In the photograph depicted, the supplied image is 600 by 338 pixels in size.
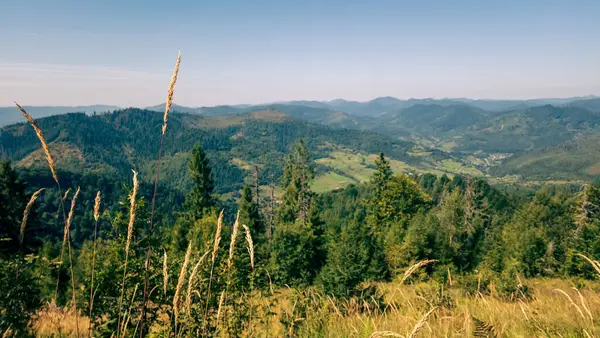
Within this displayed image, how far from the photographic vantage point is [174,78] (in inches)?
93.7

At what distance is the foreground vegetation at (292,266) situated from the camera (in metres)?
3.23

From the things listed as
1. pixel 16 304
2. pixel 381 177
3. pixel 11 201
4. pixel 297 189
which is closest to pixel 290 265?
pixel 297 189

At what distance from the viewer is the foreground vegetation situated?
323 centimetres

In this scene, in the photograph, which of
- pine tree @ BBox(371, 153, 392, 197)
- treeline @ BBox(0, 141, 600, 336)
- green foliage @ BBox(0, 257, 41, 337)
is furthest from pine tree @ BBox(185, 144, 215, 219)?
green foliage @ BBox(0, 257, 41, 337)

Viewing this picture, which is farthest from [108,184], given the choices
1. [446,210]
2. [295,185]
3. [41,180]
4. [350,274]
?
[350,274]

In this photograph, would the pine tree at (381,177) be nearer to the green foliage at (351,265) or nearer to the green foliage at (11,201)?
the green foliage at (351,265)

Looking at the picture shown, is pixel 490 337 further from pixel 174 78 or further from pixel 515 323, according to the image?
pixel 174 78

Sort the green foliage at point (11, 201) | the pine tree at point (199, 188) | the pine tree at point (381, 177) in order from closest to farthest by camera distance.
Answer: the green foliage at point (11, 201) < the pine tree at point (199, 188) < the pine tree at point (381, 177)

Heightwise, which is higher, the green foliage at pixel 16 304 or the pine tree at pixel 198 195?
the green foliage at pixel 16 304

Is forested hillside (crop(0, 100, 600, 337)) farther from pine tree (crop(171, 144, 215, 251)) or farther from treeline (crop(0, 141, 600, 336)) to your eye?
pine tree (crop(171, 144, 215, 251))

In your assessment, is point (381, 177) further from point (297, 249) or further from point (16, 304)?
point (16, 304)

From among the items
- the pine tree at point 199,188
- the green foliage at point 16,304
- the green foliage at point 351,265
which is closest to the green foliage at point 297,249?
the green foliage at point 351,265

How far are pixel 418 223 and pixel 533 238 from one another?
1072 centimetres

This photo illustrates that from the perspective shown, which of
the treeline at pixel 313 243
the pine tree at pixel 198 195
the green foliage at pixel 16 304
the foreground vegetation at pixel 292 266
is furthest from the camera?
the pine tree at pixel 198 195
